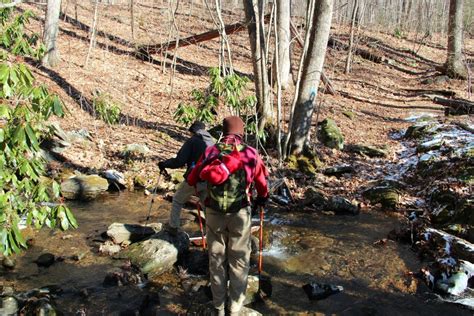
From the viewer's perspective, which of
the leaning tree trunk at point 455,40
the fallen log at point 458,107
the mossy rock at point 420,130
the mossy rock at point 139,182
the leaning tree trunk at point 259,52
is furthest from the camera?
the leaning tree trunk at point 455,40

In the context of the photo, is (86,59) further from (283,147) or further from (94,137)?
(283,147)

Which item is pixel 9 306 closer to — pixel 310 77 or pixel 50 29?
pixel 310 77

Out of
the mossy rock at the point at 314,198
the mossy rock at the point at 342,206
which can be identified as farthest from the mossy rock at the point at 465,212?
the mossy rock at the point at 314,198

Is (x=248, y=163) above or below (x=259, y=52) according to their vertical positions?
below

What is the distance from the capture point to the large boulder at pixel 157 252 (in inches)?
226

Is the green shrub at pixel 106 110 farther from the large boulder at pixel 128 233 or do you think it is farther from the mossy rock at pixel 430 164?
the mossy rock at pixel 430 164

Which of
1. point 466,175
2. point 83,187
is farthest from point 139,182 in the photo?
point 466,175

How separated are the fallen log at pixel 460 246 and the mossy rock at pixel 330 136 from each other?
549 centimetres

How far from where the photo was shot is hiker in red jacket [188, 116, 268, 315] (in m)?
4.27

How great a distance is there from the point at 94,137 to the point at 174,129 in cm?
258

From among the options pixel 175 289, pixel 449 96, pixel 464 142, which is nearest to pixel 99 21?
pixel 449 96

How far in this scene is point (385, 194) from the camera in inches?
351

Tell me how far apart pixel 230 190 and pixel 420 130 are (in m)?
10.7

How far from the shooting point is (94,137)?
Answer: 11578 mm
